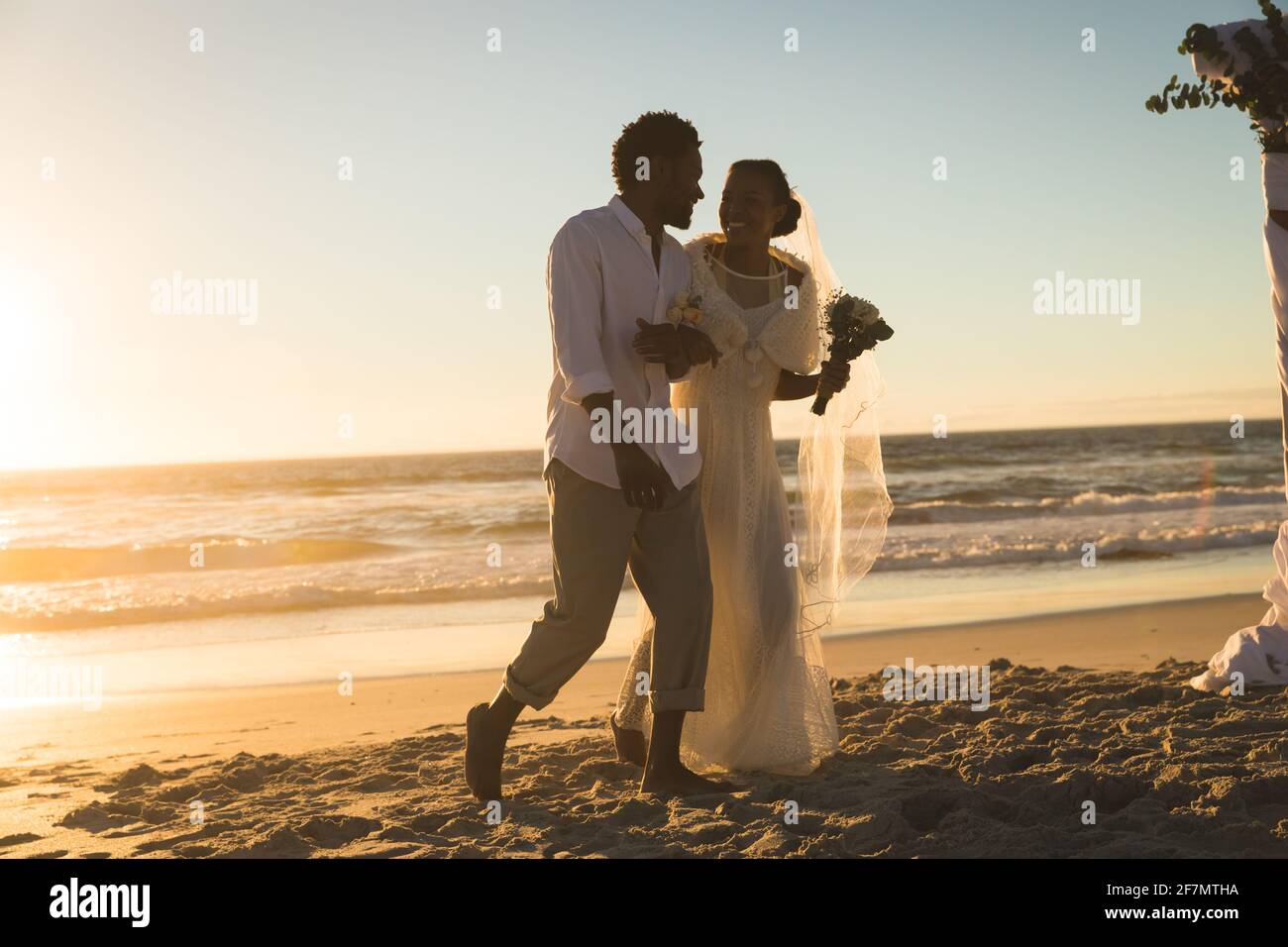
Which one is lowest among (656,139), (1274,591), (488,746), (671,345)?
(488,746)

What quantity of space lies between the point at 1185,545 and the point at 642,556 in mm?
11973

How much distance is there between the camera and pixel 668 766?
4.14 m

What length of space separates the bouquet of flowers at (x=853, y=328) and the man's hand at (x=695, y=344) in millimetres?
610

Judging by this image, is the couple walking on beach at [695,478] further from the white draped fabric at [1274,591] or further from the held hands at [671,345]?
the white draped fabric at [1274,591]

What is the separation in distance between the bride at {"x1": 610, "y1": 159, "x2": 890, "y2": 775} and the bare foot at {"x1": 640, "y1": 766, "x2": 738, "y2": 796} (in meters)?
0.33

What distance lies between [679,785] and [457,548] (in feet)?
47.6

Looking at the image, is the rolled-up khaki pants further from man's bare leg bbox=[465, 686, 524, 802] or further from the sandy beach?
the sandy beach

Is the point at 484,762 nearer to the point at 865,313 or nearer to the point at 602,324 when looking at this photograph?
the point at 602,324

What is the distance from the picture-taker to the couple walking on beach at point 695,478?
3.94m

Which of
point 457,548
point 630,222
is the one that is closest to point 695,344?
point 630,222

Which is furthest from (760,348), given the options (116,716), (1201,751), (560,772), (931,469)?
(931,469)

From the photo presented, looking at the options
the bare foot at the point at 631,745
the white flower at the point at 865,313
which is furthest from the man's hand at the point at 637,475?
the bare foot at the point at 631,745

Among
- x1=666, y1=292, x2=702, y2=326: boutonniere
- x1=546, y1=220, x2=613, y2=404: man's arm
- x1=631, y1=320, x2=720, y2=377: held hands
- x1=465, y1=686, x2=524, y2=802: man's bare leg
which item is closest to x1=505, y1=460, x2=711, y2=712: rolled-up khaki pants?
x1=465, y1=686, x2=524, y2=802: man's bare leg

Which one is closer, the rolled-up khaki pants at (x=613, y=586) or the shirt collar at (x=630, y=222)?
the rolled-up khaki pants at (x=613, y=586)
